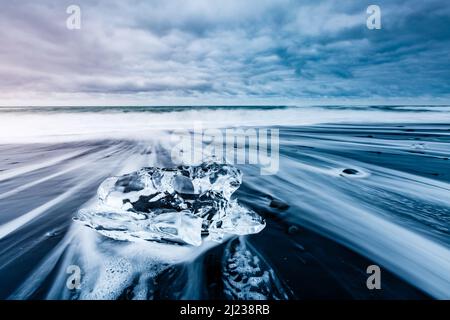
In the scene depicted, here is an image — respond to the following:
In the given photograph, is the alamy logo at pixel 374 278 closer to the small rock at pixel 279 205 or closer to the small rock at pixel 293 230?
the small rock at pixel 293 230

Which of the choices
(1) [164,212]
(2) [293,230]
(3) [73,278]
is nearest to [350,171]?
(2) [293,230]

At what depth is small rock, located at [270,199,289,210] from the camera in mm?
2659

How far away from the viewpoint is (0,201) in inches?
114

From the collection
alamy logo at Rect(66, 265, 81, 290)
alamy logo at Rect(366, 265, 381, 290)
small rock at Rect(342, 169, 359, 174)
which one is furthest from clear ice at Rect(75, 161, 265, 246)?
small rock at Rect(342, 169, 359, 174)

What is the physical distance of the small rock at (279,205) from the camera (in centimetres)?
266

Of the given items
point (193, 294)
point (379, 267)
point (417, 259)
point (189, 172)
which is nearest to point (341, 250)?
point (379, 267)

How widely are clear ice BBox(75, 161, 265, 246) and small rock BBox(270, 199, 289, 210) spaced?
0.38 metres

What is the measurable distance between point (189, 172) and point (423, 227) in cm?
231

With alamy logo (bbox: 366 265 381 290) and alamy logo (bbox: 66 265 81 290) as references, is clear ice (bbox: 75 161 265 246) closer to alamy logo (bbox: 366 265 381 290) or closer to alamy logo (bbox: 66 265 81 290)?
alamy logo (bbox: 66 265 81 290)

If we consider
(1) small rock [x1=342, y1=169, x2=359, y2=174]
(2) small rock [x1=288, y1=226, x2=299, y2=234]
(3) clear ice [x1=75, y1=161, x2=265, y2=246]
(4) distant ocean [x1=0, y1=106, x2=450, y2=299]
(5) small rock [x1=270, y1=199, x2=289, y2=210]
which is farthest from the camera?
(1) small rock [x1=342, y1=169, x2=359, y2=174]

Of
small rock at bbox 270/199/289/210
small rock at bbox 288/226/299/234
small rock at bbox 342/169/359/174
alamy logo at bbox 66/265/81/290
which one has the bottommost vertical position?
alamy logo at bbox 66/265/81/290

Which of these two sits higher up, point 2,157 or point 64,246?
point 2,157

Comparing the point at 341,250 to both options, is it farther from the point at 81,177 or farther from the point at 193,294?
the point at 81,177
